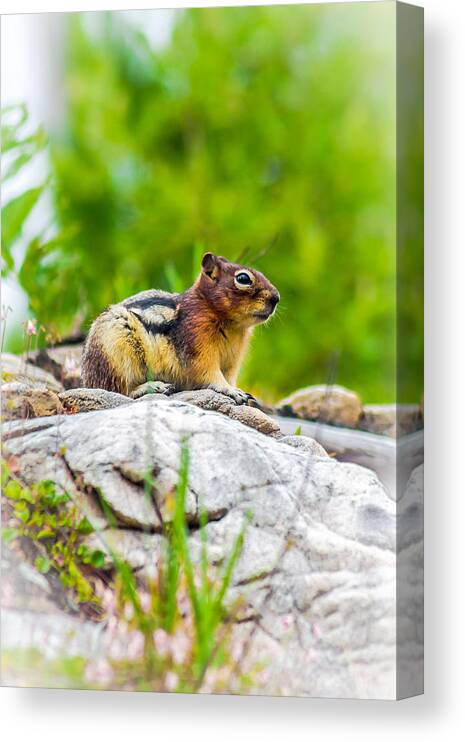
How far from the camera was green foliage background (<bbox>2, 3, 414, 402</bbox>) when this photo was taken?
5.41 metres

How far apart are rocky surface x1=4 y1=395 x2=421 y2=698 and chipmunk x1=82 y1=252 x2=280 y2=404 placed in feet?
0.39

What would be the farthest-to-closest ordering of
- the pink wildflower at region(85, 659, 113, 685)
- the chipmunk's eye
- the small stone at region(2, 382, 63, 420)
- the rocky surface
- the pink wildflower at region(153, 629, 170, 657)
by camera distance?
the small stone at region(2, 382, 63, 420) → the chipmunk's eye → the pink wildflower at region(85, 659, 113, 685) → the pink wildflower at region(153, 629, 170, 657) → the rocky surface

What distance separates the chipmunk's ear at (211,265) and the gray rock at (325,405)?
63cm

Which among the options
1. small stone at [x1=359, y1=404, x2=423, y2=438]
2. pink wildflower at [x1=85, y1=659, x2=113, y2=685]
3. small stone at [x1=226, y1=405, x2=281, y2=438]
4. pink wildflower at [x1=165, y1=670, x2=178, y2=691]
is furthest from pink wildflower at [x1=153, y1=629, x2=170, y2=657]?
small stone at [x1=359, y1=404, x2=423, y2=438]

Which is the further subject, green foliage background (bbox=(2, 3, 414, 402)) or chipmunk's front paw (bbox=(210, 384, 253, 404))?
chipmunk's front paw (bbox=(210, 384, 253, 404))

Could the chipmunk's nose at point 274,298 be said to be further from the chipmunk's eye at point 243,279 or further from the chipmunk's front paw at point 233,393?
the chipmunk's front paw at point 233,393

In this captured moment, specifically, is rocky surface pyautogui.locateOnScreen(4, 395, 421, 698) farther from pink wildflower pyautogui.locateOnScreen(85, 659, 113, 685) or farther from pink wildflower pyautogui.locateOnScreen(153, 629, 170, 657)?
pink wildflower pyautogui.locateOnScreen(153, 629, 170, 657)

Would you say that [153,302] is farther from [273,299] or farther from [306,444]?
[306,444]

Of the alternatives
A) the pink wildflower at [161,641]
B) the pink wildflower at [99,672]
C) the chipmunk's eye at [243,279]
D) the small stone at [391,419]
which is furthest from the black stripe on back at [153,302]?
the pink wildflower at [99,672]

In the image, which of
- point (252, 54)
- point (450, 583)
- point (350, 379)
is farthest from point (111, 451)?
point (252, 54)

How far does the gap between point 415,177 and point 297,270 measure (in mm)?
673

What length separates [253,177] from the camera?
600cm

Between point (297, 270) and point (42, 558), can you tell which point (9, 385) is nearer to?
point (42, 558)

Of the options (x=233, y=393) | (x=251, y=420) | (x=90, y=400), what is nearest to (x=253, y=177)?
(x=233, y=393)
